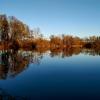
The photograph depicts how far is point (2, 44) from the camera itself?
5231 cm

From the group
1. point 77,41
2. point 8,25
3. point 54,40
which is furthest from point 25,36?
point 77,41

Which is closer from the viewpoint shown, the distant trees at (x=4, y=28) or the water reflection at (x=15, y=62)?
the water reflection at (x=15, y=62)

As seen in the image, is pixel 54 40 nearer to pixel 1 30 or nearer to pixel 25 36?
pixel 25 36

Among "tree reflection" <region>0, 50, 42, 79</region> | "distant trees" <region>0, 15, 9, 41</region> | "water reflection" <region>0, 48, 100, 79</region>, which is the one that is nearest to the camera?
"tree reflection" <region>0, 50, 42, 79</region>

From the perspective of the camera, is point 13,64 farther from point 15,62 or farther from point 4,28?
point 4,28

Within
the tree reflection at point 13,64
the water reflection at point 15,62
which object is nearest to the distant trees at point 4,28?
the water reflection at point 15,62

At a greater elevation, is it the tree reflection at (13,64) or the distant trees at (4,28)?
the distant trees at (4,28)

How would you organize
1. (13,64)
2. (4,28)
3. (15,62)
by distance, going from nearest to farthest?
(13,64) < (15,62) < (4,28)

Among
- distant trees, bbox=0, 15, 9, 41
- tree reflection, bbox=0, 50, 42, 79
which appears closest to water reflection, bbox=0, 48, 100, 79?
tree reflection, bbox=0, 50, 42, 79

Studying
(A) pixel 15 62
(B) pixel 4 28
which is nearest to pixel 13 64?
(A) pixel 15 62

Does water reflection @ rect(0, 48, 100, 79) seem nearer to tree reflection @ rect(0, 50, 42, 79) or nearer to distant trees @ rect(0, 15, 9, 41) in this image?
tree reflection @ rect(0, 50, 42, 79)

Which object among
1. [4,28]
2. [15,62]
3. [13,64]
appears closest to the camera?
[13,64]

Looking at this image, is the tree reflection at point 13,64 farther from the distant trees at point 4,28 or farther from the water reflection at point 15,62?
the distant trees at point 4,28

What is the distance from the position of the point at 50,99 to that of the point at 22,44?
5089cm
